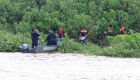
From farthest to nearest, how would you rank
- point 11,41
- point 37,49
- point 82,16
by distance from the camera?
1. point 82,16
2. point 11,41
3. point 37,49

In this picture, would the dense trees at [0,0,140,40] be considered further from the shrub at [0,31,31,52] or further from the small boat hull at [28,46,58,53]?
the small boat hull at [28,46,58,53]

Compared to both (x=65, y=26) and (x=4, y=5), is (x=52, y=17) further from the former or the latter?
(x=4, y=5)

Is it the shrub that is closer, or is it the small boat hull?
the small boat hull

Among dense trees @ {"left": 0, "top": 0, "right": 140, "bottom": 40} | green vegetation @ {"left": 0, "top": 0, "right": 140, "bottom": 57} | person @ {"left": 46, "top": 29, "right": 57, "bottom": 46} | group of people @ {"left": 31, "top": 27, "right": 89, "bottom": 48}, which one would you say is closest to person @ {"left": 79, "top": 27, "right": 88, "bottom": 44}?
group of people @ {"left": 31, "top": 27, "right": 89, "bottom": 48}

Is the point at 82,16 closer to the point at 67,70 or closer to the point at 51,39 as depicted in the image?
the point at 51,39

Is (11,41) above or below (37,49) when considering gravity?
above

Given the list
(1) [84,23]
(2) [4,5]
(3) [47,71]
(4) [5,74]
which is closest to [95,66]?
(3) [47,71]

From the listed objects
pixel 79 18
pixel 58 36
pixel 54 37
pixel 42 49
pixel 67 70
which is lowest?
pixel 42 49

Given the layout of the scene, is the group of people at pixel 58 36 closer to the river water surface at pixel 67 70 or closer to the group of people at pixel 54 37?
the group of people at pixel 54 37

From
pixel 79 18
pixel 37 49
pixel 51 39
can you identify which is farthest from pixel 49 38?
pixel 79 18

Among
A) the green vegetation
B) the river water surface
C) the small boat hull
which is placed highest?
the green vegetation

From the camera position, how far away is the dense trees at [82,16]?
27.2 m

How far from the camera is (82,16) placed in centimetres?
2686

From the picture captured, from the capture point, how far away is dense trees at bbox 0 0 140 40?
2717 cm
